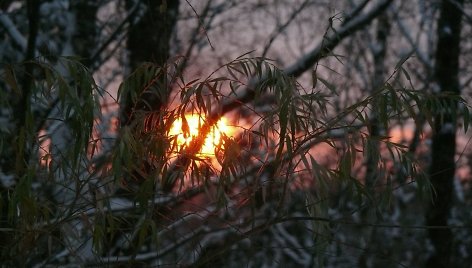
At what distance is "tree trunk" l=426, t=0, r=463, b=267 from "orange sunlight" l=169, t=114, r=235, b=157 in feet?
14.8

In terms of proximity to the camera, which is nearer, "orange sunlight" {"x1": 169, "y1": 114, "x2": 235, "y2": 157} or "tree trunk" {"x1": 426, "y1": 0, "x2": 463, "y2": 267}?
"orange sunlight" {"x1": 169, "y1": 114, "x2": 235, "y2": 157}

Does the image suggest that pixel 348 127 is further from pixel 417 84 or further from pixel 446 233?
pixel 417 84

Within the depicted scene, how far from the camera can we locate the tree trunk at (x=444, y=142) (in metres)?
7.39

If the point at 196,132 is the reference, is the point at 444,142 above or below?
above

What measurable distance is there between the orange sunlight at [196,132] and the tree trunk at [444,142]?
4.50 meters

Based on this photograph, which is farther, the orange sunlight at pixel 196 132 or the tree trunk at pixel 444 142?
the tree trunk at pixel 444 142

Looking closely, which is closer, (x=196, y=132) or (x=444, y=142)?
(x=196, y=132)

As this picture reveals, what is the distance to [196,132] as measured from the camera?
10.1ft

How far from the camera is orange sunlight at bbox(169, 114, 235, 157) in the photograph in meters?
3.05

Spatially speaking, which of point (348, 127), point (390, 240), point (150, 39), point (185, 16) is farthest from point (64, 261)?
point (390, 240)

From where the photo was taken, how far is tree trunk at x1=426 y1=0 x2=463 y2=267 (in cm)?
739

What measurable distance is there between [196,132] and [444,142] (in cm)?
506

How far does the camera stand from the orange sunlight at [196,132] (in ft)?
10.0

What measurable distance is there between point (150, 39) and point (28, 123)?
11.6 ft
